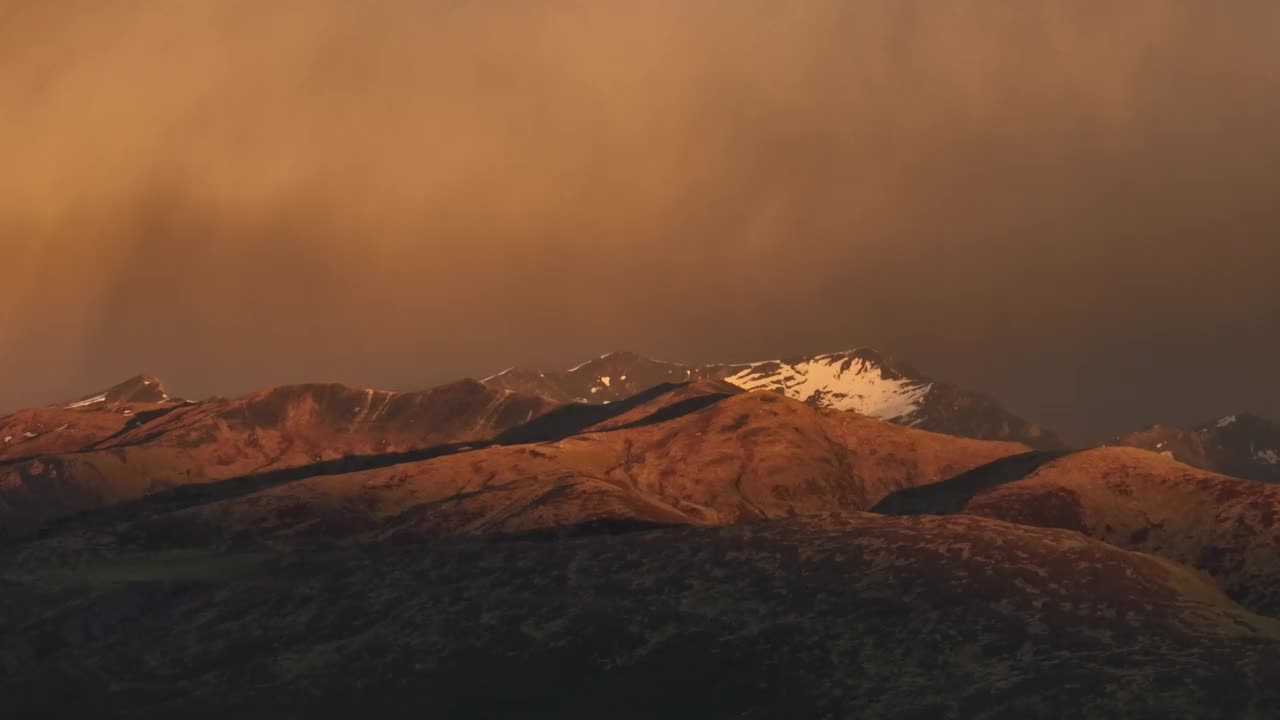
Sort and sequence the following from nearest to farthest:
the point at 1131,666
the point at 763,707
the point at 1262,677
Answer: the point at 1262,677, the point at 1131,666, the point at 763,707

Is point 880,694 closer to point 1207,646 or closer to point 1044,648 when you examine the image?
point 1044,648

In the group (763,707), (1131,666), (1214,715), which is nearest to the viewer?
(1214,715)

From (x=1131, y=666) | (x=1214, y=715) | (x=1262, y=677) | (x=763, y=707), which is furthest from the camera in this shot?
(x=763, y=707)

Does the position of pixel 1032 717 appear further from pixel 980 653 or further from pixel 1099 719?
pixel 980 653

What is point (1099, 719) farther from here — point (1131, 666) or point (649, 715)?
point (649, 715)

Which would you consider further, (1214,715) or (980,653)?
(980,653)

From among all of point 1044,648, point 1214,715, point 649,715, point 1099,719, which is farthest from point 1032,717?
point 649,715

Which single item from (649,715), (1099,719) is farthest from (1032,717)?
(649,715)

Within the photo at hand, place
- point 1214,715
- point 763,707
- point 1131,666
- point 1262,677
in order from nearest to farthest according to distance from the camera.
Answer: point 1214,715
point 1262,677
point 1131,666
point 763,707

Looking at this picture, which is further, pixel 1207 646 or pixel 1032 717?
pixel 1207 646
